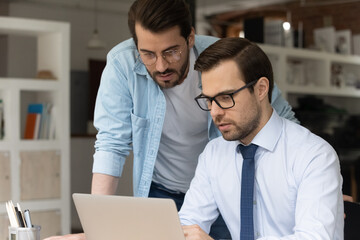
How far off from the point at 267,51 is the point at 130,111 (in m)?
4.32

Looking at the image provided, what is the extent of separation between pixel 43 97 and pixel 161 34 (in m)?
3.71

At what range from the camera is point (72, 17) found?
12344mm

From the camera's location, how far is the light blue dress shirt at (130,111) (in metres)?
2.43

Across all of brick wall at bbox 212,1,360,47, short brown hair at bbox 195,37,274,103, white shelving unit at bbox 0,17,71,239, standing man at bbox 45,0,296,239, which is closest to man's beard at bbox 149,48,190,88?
standing man at bbox 45,0,296,239

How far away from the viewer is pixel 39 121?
532 cm

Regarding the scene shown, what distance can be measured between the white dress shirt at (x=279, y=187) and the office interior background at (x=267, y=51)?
325 cm

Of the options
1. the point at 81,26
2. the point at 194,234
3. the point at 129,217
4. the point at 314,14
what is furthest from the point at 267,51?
the point at 81,26

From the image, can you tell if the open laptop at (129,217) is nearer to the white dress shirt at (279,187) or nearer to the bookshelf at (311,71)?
the white dress shirt at (279,187)

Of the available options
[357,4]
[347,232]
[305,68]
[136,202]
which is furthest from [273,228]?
[357,4]

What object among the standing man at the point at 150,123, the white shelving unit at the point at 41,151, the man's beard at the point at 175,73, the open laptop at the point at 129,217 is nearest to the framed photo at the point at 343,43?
the white shelving unit at the point at 41,151

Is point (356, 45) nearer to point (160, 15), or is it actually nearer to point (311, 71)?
point (311, 71)

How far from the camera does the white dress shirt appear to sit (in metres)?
1.75

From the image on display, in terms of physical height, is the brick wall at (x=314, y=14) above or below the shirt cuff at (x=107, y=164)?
above

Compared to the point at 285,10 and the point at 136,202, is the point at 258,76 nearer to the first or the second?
the point at 136,202
